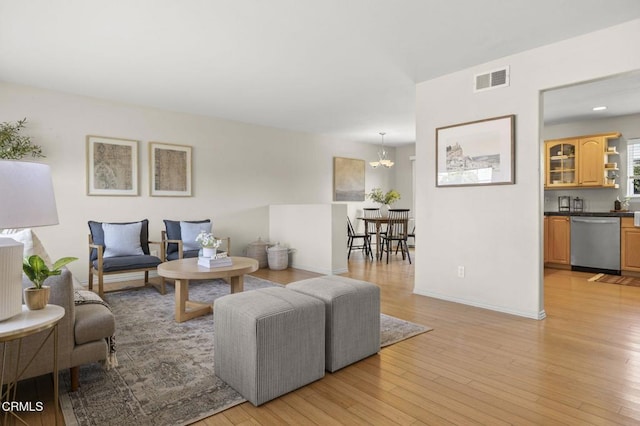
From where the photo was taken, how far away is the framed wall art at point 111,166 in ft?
16.1

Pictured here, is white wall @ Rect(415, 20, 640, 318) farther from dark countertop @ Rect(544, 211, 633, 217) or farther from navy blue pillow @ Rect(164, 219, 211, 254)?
navy blue pillow @ Rect(164, 219, 211, 254)

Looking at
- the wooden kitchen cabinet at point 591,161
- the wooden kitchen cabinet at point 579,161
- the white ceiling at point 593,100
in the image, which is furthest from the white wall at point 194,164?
the wooden kitchen cabinet at point 591,161

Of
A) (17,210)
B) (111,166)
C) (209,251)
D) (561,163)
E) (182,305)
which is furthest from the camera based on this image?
(561,163)

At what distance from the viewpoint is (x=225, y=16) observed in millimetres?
2836

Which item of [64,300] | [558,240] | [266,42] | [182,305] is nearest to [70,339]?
[64,300]

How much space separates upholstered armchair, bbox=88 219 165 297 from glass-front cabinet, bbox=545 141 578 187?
6346 millimetres

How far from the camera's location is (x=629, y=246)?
17.3 feet

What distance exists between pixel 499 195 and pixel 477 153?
493 millimetres

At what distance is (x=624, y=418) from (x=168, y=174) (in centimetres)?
561

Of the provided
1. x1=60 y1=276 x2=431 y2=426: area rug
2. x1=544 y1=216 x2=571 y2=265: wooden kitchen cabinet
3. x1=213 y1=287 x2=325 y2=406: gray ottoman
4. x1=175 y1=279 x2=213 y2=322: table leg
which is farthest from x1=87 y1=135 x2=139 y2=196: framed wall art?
x1=544 y1=216 x2=571 y2=265: wooden kitchen cabinet

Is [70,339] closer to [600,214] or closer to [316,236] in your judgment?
[316,236]

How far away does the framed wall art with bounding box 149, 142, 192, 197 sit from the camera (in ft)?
17.9

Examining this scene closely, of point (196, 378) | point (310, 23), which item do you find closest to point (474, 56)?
point (310, 23)

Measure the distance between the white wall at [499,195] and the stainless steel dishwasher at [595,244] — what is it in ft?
9.78
